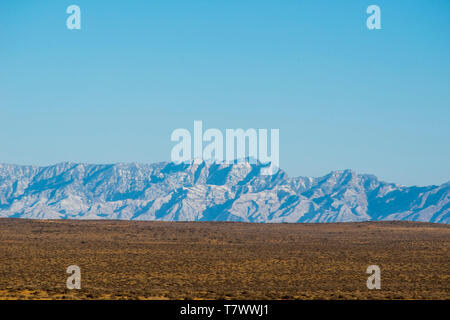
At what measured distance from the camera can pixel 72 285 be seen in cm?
4050

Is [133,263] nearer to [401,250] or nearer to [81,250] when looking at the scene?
[81,250]

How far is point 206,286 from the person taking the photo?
42344 mm

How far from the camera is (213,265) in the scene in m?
56.7

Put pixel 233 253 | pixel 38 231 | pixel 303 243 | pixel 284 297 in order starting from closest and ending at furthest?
pixel 284 297 → pixel 233 253 → pixel 303 243 → pixel 38 231

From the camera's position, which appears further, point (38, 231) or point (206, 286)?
point (38, 231)

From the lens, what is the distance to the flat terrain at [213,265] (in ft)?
126

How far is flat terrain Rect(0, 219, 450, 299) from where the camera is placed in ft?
126
